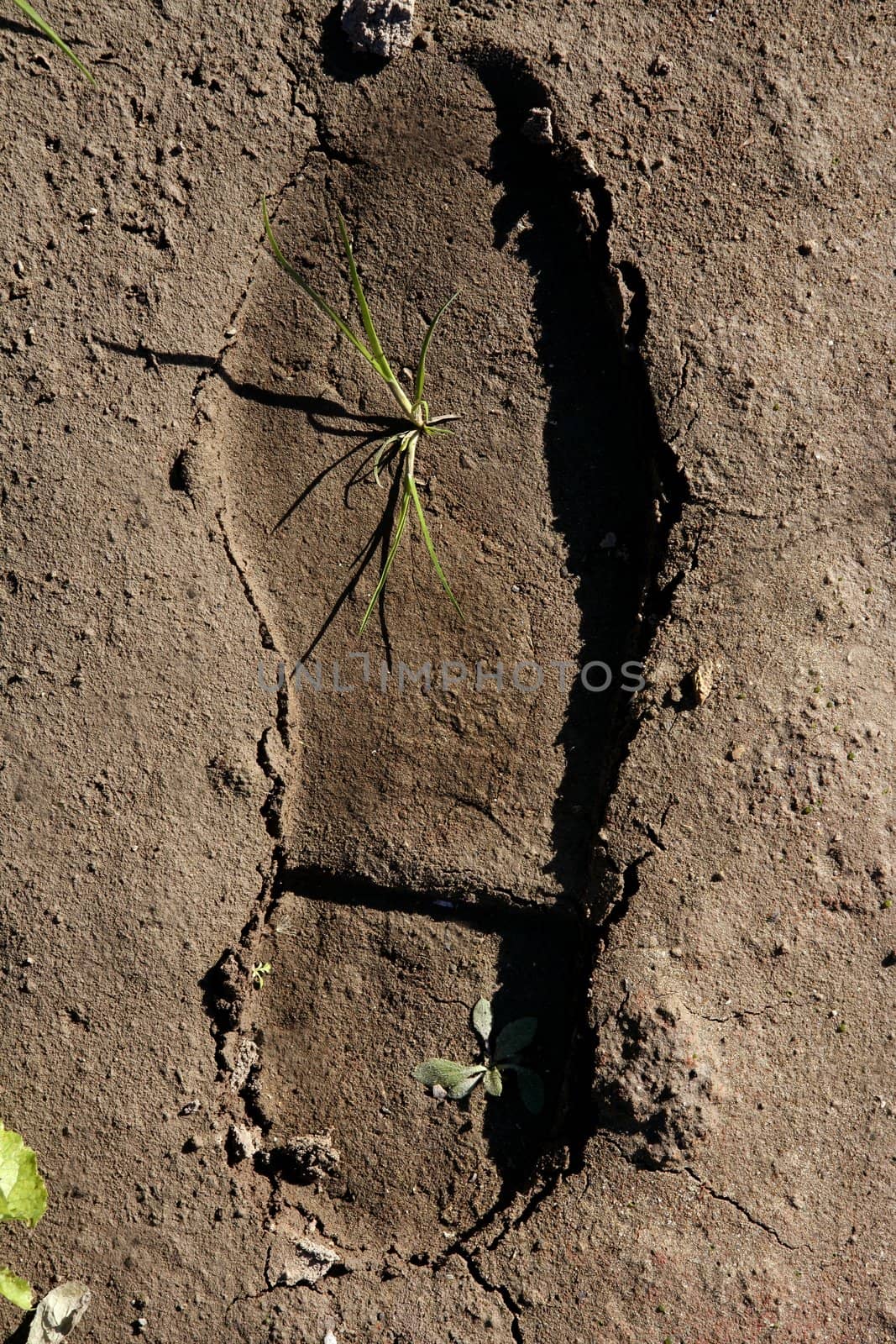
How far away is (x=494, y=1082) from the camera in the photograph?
199 centimetres

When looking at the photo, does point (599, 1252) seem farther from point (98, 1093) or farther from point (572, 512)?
point (572, 512)

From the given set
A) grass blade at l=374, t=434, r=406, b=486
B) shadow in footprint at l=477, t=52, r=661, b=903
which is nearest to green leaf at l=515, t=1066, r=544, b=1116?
shadow in footprint at l=477, t=52, r=661, b=903

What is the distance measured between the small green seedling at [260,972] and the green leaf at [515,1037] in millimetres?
572

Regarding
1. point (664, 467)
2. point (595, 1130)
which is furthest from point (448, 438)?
point (595, 1130)

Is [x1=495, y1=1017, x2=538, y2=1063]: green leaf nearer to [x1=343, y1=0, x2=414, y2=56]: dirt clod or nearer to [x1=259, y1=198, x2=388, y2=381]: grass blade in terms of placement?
[x1=259, y1=198, x2=388, y2=381]: grass blade

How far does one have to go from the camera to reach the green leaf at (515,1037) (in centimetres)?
200

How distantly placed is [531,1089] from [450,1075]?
192mm

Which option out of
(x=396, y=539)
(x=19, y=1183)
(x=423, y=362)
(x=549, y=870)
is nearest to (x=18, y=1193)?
(x=19, y=1183)

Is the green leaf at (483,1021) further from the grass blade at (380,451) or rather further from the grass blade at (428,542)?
the grass blade at (380,451)

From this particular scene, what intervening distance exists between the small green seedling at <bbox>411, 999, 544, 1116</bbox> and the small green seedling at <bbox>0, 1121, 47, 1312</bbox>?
2.82 ft

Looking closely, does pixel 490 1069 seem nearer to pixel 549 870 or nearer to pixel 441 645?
pixel 549 870

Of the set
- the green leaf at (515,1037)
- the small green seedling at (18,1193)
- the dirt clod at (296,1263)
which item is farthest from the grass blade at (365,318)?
the dirt clod at (296,1263)

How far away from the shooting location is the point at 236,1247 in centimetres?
192

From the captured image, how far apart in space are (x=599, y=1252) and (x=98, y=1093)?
119 centimetres
